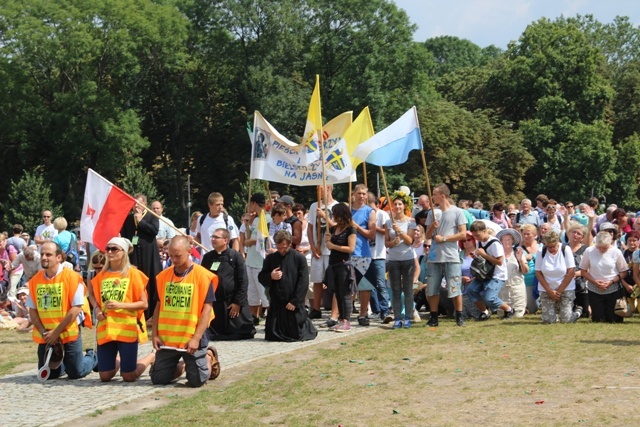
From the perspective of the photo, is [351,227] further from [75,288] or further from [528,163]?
[528,163]

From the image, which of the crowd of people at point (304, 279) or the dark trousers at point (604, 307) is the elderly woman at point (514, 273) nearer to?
the crowd of people at point (304, 279)

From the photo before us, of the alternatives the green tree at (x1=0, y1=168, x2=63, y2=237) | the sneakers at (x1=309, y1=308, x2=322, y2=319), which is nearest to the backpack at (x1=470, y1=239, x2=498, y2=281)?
the sneakers at (x1=309, y1=308, x2=322, y2=319)

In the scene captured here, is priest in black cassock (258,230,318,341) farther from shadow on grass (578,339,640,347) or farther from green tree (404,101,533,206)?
green tree (404,101,533,206)

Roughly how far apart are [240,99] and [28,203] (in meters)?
15.0

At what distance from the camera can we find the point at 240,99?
62.6m

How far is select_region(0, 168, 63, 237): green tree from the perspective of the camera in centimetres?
5344

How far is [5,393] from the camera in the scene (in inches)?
408

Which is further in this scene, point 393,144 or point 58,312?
point 393,144

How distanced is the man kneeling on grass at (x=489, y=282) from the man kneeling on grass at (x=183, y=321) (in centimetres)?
602

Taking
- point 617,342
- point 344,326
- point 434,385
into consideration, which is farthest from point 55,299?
point 617,342

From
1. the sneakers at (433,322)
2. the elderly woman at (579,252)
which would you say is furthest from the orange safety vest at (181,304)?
the elderly woman at (579,252)

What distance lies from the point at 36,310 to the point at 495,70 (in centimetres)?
6377

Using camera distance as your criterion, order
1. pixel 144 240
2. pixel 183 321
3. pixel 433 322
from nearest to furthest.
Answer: pixel 183 321, pixel 433 322, pixel 144 240

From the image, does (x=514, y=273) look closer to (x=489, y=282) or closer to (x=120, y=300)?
(x=489, y=282)
